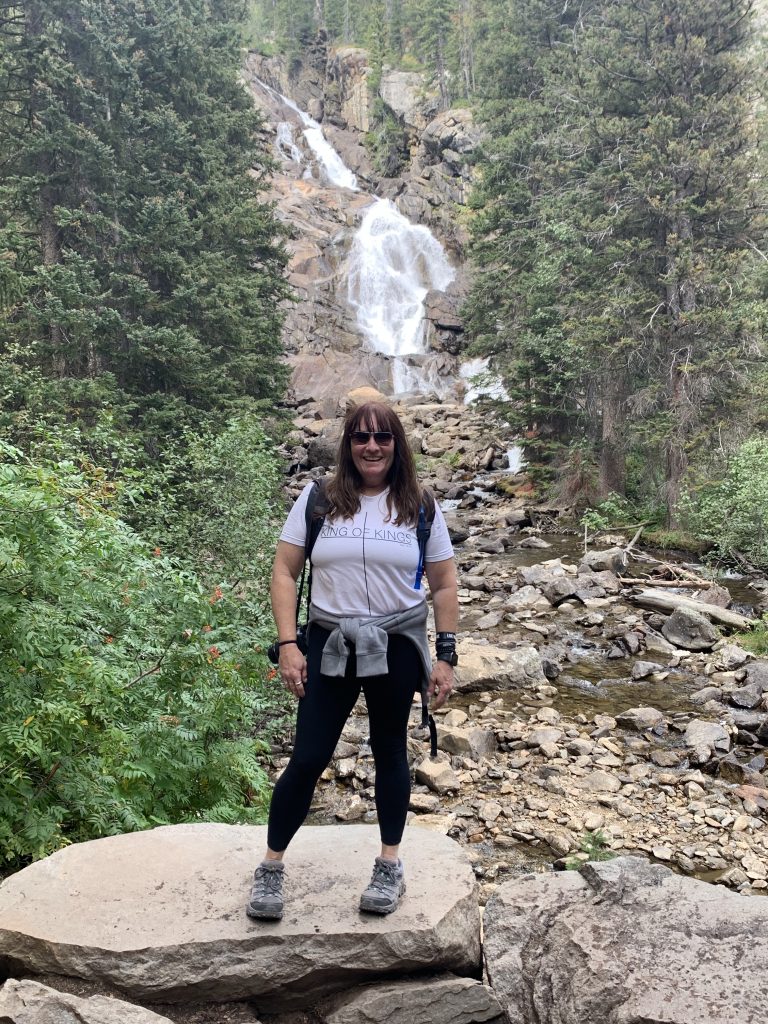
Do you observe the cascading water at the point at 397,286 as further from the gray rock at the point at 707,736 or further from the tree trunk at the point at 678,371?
the gray rock at the point at 707,736

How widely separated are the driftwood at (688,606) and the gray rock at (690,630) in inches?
15.3

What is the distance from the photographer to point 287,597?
2.99m

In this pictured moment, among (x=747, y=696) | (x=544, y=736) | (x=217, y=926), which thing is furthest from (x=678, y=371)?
(x=217, y=926)

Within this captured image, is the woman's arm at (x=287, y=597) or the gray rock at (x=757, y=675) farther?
the gray rock at (x=757, y=675)

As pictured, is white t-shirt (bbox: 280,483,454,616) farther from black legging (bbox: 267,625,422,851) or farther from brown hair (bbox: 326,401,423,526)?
black legging (bbox: 267,625,422,851)

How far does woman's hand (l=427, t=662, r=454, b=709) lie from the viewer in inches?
115

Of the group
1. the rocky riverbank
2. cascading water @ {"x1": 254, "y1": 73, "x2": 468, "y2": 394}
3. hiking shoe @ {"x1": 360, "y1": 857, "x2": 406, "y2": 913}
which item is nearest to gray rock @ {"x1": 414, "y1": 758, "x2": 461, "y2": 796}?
the rocky riverbank

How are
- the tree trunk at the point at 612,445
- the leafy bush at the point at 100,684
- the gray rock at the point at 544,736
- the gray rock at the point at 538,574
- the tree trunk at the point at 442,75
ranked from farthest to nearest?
1. the tree trunk at the point at 442,75
2. the tree trunk at the point at 612,445
3. the gray rock at the point at 538,574
4. the gray rock at the point at 544,736
5. the leafy bush at the point at 100,684

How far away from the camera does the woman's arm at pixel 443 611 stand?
2.94 m

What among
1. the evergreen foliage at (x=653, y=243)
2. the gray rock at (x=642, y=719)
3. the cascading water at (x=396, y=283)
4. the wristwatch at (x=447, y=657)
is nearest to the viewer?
the wristwatch at (x=447, y=657)

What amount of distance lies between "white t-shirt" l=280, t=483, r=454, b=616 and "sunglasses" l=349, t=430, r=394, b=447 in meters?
0.25

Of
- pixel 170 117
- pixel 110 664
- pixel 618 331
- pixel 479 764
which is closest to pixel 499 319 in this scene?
pixel 618 331

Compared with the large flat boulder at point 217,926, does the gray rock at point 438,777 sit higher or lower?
lower

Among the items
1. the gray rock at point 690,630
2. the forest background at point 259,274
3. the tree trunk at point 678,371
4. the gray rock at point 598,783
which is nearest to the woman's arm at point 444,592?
the gray rock at point 598,783
